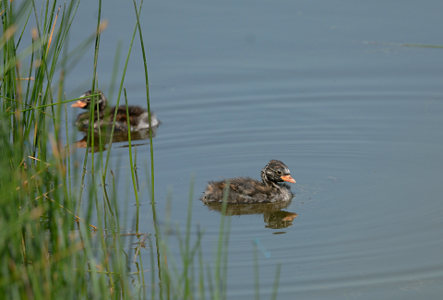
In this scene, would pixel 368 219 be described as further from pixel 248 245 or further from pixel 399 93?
pixel 399 93

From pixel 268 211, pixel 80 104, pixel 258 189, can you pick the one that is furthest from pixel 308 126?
pixel 80 104

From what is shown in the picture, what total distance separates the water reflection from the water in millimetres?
73

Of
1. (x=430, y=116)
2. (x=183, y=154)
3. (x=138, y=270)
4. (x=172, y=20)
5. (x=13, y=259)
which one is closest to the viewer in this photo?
(x=13, y=259)

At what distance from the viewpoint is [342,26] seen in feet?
35.8

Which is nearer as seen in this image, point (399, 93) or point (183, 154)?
point (183, 154)

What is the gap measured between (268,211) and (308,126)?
73.1 inches

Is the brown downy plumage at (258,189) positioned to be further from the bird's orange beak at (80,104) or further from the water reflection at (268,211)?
the bird's orange beak at (80,104)

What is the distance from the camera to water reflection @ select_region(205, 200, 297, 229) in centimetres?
657

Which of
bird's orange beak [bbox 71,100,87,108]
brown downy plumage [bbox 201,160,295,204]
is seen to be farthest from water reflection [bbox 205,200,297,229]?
bird's orange beak [bbox 71,100,87,108]

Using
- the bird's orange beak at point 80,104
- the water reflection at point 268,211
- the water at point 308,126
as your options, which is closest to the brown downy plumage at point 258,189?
the water reflection at point 268,211

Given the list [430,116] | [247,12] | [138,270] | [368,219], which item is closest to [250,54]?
[247,12]

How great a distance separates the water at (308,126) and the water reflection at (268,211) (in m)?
0.07

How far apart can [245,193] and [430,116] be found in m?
2.56

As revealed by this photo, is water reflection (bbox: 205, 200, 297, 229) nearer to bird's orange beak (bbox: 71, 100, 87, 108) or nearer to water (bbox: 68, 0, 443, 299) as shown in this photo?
water (bbox: 68, 0, 443, 299)
